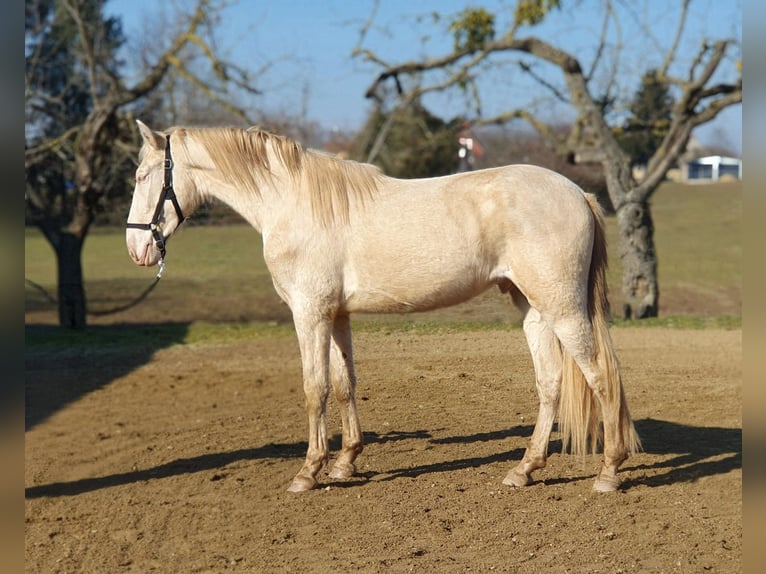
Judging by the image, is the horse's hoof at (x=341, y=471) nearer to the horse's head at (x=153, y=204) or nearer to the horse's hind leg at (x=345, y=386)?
the horse's hind leg at (x=345, y=386)

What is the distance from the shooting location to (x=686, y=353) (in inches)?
242

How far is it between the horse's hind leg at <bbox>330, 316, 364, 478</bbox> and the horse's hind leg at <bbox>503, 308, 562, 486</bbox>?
0.79 metres

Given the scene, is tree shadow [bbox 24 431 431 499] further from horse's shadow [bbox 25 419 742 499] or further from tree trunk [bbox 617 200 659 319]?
tree trunk [bbox 617 200 659 319]

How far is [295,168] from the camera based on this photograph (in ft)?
13.2

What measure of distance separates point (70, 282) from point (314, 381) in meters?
7.03

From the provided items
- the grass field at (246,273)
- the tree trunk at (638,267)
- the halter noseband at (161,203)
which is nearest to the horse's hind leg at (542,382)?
the grass field at (246,273)

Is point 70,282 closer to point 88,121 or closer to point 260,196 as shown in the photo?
point 88,121

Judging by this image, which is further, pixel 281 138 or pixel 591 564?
pixel 281 138

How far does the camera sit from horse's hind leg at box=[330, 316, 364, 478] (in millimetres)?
4098

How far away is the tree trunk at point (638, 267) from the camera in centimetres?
886

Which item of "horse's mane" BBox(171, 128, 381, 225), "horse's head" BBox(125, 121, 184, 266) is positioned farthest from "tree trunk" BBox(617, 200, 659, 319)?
"horse's head" BBox(125, 121, 184, 266)
